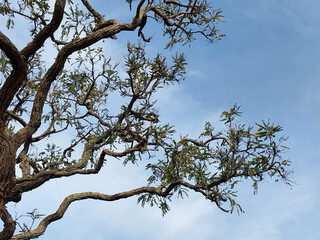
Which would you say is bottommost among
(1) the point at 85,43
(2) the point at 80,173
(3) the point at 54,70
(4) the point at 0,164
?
(4) the point at 0,164

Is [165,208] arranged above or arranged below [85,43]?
below

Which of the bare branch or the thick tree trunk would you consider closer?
the thick tree trunk

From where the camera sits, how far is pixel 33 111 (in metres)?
12.5

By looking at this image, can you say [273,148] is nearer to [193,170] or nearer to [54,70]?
[193,170]

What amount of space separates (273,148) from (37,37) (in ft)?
22.0

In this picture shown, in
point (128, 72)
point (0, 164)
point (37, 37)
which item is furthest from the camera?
point (128, 72)

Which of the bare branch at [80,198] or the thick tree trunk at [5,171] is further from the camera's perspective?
the bare branch at [80,198]

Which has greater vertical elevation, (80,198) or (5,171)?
(80,198)

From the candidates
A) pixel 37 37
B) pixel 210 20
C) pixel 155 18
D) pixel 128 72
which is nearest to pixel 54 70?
pixel 37 37

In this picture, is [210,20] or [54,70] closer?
[54,70]

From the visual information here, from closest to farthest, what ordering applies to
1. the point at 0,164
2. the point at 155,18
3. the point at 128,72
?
the point at 0,164, the point at 128,72, the point at 155,18

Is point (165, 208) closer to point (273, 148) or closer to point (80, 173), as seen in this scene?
point (80, 173)

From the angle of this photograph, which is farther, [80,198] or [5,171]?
[80,198]

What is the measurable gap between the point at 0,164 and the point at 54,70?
9.16ft
